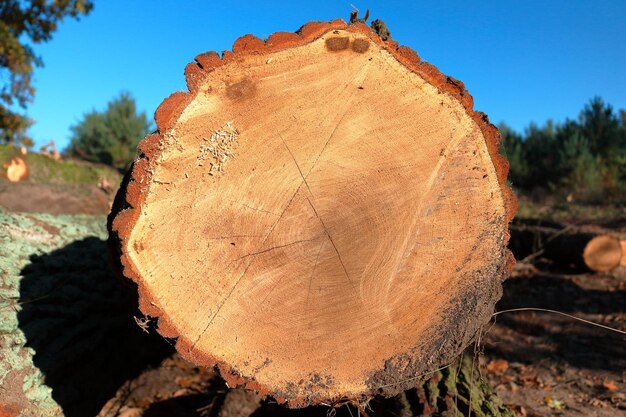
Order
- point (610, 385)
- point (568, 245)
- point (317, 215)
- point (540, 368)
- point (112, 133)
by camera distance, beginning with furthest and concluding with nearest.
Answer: point (112, 133) < point (568, 245) < point (540, 368) < point (610, 385) < point (317, 215)

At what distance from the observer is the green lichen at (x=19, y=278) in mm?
2316

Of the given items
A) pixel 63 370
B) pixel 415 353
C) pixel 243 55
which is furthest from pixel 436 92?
pixel 63 370

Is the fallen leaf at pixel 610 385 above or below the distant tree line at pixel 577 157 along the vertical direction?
below

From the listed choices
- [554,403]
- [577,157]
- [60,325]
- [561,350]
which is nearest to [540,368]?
[561,350]

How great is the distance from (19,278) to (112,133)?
50.9ft

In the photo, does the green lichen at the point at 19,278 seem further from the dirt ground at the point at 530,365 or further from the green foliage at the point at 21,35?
the green foliage at the point at 21,35

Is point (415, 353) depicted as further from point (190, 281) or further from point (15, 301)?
point (15, 301)

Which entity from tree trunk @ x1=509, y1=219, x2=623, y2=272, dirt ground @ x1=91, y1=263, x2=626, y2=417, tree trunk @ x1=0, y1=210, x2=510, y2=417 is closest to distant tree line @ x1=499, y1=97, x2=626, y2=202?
tree trunk @ x1=509, y1=219, x2=623, y2=272

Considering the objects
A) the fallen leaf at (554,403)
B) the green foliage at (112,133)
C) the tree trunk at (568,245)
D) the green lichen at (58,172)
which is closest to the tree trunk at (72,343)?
the fallen leaf at (554,403)

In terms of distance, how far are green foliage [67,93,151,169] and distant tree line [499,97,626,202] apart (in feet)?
37.7

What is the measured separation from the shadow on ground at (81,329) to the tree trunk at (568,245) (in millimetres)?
4739

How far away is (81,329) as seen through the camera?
2.79m

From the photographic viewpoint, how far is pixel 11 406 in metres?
2.23

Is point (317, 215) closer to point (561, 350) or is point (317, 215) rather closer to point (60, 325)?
point (60, 325)
